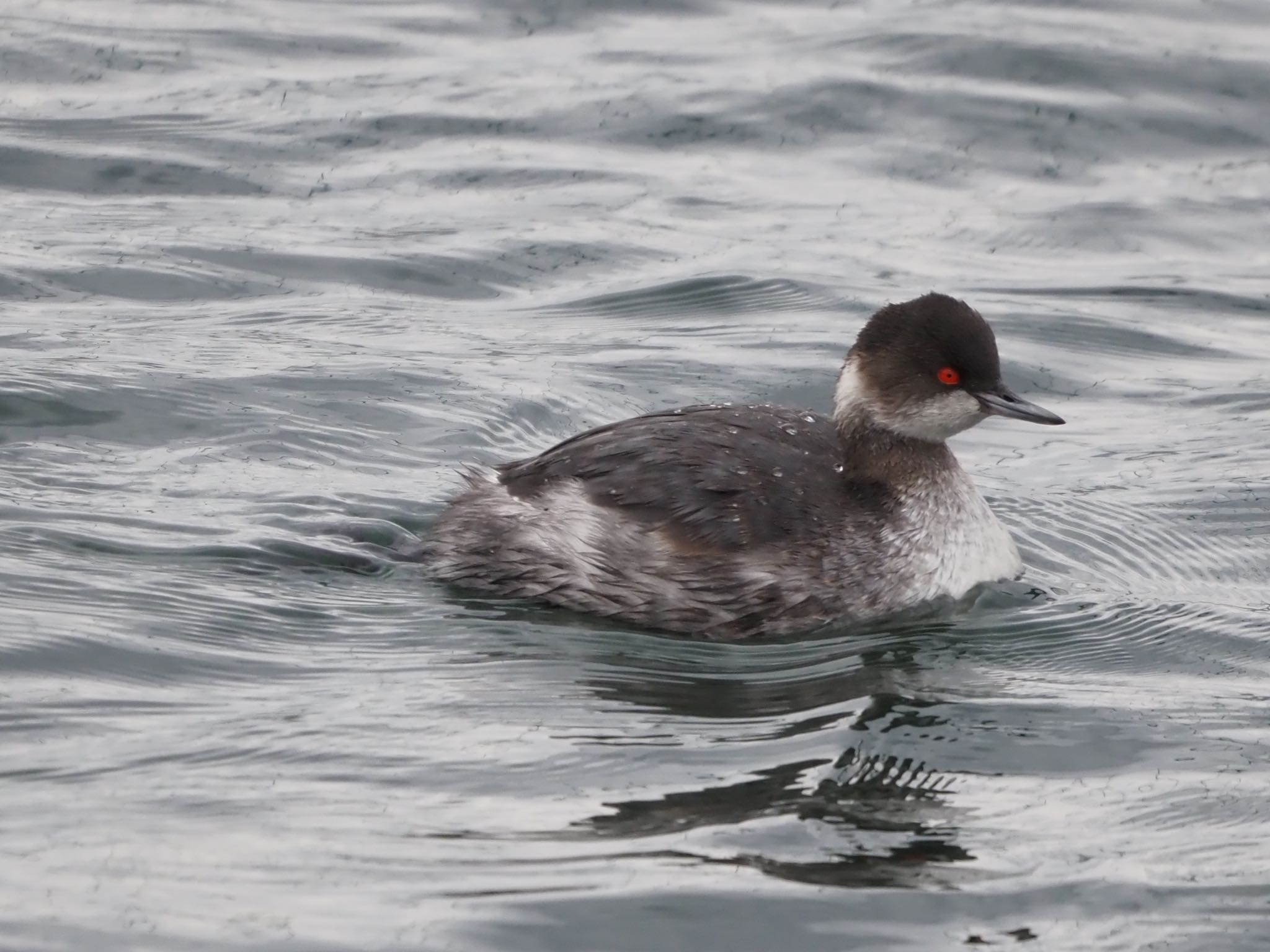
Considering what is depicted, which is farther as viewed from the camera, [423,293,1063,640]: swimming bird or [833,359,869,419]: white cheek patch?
[833,359,869,419]: white cheek patch

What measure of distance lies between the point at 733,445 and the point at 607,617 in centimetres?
75

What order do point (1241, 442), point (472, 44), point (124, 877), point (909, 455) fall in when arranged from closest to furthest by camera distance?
point (124, 877), point (909, 455), point (1241, 442), point (472, 44)

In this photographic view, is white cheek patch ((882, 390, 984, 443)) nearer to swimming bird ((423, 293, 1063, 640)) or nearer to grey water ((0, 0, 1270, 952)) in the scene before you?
Answer: swimming bird ((423, 293, 1063, 640))

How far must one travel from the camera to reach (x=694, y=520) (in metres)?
6.98

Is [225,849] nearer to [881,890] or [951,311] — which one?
[881,890]

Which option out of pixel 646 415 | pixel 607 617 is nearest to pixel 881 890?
pixel 607 617

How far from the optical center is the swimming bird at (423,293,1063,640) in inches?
274

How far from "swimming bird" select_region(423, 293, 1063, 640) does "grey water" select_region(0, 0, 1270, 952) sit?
0.15m

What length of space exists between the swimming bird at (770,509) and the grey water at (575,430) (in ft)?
0.49

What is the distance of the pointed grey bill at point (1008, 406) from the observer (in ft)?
24.1

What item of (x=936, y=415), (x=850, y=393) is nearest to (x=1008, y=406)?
(x=936, y=415)

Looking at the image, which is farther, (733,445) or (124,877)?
(733,445)

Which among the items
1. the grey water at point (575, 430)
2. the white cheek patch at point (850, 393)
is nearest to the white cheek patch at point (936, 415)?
the white cheek patch at point (850, 393)

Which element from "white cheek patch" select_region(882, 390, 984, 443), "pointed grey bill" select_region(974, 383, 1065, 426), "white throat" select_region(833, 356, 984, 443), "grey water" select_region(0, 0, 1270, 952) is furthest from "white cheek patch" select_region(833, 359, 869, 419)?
"grey water" select_region(0, 0, 1270, 952)
